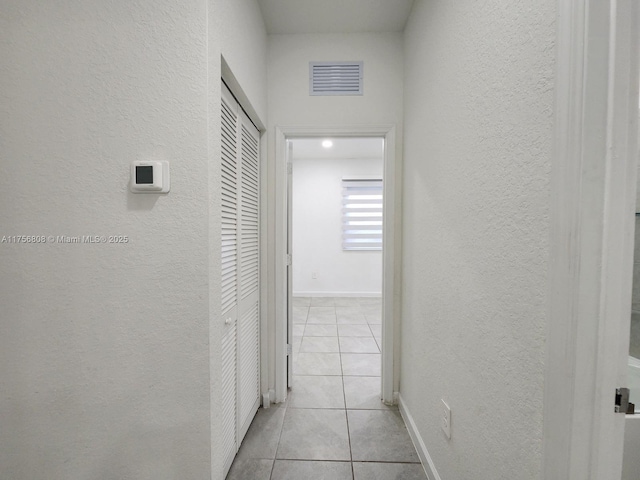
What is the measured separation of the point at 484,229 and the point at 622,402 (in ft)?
1.73

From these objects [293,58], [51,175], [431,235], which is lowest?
[431,235]

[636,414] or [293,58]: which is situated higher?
[293,58]

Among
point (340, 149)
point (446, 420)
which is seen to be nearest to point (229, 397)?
point (446, 420)

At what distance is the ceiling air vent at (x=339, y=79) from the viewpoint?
1.92 meters

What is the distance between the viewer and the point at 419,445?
59.5 inches

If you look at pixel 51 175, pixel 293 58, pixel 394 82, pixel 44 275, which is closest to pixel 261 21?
pixel 293 58

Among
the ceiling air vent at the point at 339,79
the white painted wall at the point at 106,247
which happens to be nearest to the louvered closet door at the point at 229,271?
the white painted wall at the point at 106,247

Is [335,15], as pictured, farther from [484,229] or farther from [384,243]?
[484,229]

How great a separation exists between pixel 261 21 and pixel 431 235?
5.70 ft

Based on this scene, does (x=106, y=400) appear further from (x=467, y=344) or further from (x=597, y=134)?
(x=597, y=134)

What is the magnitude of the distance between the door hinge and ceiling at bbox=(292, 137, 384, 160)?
12.3 feet

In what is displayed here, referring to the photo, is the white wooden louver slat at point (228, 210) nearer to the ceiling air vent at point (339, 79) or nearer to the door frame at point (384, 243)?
the door frame at point (384, 243)

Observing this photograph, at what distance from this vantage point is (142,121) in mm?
1010

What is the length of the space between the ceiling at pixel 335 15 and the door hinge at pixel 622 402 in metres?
2.09
